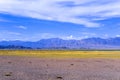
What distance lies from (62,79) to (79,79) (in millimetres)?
1520

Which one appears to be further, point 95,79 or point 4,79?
point 95,79

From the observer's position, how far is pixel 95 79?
72.2 feet

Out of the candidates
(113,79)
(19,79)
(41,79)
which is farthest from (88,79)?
(19,79)

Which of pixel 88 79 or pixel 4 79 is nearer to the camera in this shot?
pixel 4 79

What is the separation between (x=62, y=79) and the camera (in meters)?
21.5

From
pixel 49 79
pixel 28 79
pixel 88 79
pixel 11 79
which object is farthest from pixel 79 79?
pixel 11 79

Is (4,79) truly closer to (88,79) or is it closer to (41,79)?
(41,79)

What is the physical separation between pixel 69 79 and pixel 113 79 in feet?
12.8

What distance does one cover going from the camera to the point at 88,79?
2208 centimetres

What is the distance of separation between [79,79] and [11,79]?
5814 millimetres

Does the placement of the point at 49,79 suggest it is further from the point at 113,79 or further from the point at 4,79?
the point at 113,79

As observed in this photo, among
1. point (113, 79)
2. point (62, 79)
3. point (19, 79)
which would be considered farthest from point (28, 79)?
point (113, 79)

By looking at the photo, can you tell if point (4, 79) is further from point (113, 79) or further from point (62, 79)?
point (113, 79)

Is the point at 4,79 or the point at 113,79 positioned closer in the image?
the point at 4,79
